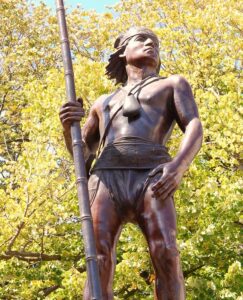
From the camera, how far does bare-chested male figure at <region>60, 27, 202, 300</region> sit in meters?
4.10

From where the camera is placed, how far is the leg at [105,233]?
4136 millimetres

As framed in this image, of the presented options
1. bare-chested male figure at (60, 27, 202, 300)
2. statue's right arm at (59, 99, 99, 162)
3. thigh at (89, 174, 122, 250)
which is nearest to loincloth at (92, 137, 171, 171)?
bare-chested male figure at (60, 27, 202, 300)

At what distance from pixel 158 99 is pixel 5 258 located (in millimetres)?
7282

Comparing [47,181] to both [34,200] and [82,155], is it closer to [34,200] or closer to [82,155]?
[34,200]

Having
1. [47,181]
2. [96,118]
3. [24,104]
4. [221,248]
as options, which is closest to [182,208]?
[221,248]

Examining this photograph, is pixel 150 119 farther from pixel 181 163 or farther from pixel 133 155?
pixel 181 163

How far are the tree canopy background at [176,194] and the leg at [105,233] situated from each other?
6.25 metres

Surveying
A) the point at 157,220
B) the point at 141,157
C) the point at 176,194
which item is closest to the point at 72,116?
the point at 141,157

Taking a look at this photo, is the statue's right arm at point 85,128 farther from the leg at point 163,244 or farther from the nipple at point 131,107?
the leg at point 163,244

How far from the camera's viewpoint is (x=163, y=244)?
4070mm

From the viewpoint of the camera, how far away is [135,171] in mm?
4363

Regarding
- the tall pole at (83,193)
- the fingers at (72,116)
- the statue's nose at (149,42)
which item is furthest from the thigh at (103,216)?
the statue's nose at (149,42)

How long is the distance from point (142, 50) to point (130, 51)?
10cm

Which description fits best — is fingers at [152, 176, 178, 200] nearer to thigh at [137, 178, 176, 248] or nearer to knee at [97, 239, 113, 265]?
thigh at [137, 178, 176, 248]
